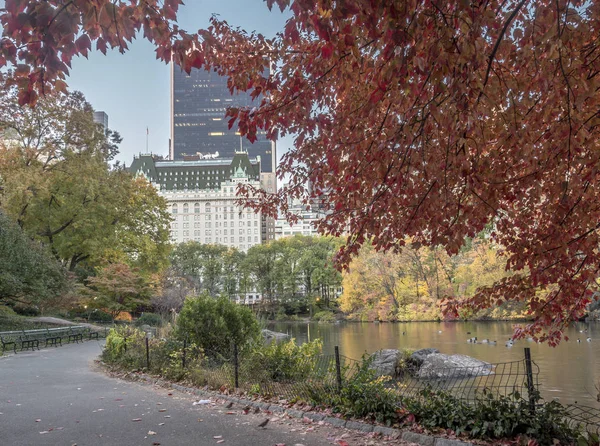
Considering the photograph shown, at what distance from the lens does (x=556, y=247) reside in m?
5.98

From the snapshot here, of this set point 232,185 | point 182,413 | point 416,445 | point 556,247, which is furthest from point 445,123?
point 232,185

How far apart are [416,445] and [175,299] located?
41011mm

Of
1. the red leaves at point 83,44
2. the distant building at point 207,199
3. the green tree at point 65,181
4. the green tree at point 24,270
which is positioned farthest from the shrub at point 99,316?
the distant building at point 207,199

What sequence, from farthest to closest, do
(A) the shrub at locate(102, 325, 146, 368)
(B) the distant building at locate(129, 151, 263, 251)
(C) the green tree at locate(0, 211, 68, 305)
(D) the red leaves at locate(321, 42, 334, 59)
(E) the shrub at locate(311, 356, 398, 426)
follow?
(B) the distant building at locate(129, 151, 263, 251) < (C) the green tree at locate(0, 211, 68, 305) < (A) the shrub at locate(102, 325, 146, 368) < (E) the shrub at locate(311, 356, 398, 426) < (D) the red leaves at locate(321, 42, 334, 59)

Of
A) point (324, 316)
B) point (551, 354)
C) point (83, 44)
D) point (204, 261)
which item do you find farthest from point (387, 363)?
point (204, 261)

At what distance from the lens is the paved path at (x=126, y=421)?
243 inches

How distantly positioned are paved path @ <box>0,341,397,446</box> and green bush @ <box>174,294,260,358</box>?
169 cm

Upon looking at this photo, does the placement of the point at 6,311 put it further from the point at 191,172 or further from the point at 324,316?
the point at 191,172

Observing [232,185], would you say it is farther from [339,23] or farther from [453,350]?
[339,23]

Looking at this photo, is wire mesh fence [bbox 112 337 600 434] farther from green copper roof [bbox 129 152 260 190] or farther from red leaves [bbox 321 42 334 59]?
green copper roof [bbox 129 152 260 190]

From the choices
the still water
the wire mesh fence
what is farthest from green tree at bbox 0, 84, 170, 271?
the wire mesh fence

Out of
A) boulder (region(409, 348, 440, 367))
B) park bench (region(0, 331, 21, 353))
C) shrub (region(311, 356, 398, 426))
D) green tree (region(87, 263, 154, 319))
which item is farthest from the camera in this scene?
green tree (region(87, 263, 154, 319))

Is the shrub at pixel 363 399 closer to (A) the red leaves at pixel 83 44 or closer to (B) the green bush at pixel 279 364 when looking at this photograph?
(B) the green bush at pixel 279 364

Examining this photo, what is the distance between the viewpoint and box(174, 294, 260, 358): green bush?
12227mm
